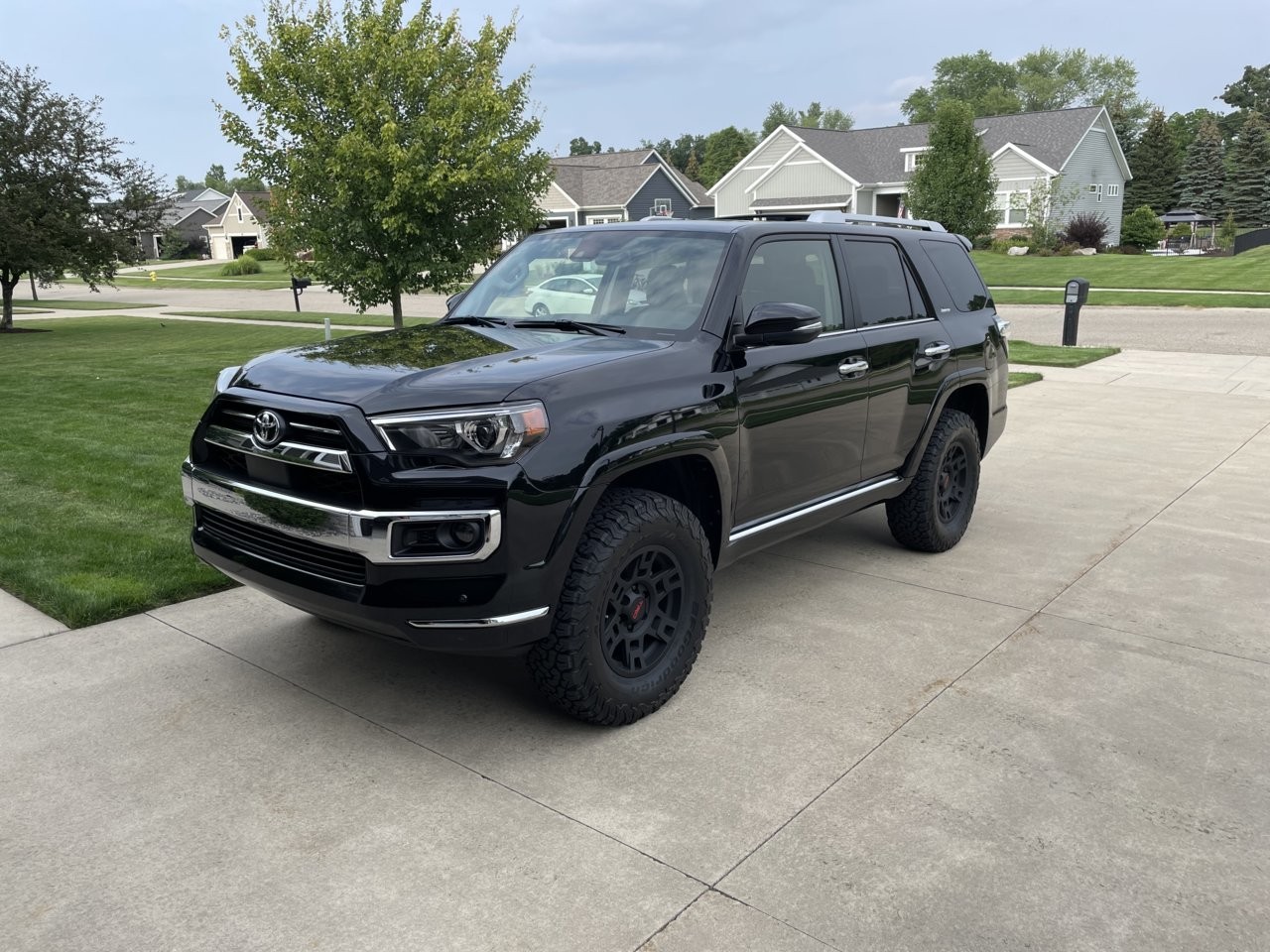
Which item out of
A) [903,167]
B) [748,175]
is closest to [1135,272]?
[903,167]

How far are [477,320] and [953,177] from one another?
31.0 metres

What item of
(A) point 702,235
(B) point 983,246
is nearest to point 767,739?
(A) point 702,235

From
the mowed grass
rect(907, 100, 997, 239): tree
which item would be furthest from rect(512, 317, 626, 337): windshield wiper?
rect(907, 100, 997, 239): tree

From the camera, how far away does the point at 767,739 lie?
3.77 m

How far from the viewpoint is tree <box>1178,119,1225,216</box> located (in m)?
72.7

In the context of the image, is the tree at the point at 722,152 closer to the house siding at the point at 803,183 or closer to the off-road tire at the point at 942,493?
the house siding at the point at 803,183

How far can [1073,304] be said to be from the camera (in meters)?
16.5

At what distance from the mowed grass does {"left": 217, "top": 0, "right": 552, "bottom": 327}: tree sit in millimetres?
2613

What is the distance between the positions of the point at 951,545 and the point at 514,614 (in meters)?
3.64

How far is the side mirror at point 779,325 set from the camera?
13.4ft

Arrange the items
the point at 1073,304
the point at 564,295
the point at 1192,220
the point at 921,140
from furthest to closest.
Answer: the point at 1192,220, the point at 921,140, the point at 1073,304, the point at 564,295

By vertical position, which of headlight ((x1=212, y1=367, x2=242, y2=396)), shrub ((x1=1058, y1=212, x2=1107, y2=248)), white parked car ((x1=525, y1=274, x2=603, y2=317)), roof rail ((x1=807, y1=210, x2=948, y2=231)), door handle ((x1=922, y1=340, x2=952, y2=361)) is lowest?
door handle ((x1=922, y1=340, x2=952, y2=361))

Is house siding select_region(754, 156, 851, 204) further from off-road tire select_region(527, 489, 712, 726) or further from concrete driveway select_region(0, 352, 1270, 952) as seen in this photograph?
off-road tire select_region(527, 489, 712, 726)

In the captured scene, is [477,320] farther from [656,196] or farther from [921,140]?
[656,196]
